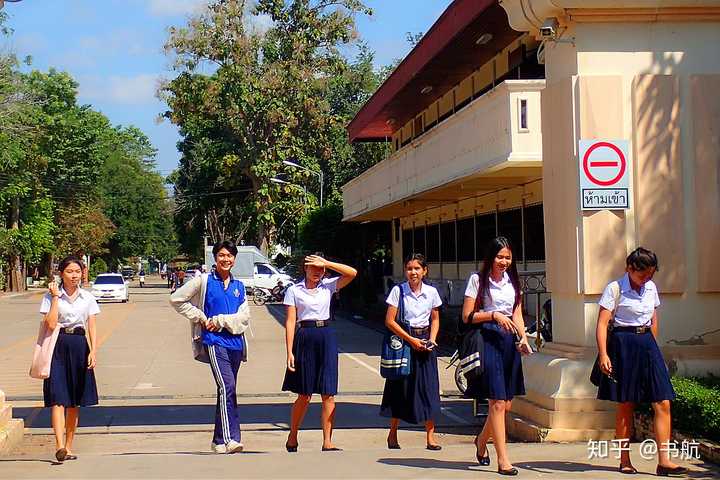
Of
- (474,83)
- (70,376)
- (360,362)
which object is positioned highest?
(474,83)

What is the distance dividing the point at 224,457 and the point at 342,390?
6.49 metres

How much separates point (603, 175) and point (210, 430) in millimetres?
5147

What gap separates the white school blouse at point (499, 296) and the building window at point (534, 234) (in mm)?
12798

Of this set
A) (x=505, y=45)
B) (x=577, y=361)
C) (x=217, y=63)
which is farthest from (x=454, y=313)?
(x=217, y=63)

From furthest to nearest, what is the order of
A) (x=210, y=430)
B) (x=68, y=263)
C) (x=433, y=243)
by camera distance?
(x=433, y=243)
(x=210, y=430)
(x=68, y=263)

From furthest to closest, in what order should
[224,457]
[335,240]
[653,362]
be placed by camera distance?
[335,240] → [224,457] → [653,362]

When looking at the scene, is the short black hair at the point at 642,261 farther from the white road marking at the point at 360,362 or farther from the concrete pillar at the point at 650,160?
the white road marking at the point at 360,362

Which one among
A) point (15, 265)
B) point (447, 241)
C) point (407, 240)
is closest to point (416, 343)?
point (447, 241)

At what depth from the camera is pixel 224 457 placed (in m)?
8.55

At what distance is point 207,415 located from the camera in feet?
41.5

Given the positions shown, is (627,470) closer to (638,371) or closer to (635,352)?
(638,371)

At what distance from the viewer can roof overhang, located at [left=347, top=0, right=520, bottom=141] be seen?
19.8m

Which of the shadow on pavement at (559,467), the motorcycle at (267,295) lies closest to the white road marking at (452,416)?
the shadow on pavement at (559,467)

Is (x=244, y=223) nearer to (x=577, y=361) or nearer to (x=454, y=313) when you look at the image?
(x=454, y=313)
